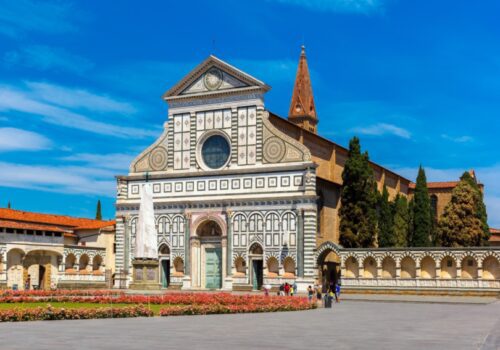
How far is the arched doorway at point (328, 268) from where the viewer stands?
53469 mm

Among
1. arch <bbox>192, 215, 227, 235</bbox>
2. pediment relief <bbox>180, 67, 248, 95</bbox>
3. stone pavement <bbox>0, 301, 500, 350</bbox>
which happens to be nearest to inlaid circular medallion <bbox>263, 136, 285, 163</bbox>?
pediment relief <bbox>180, 67, 248, 95</bbox>

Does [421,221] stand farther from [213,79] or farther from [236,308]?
[236,308]

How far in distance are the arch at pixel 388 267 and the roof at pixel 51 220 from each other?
28.7 m

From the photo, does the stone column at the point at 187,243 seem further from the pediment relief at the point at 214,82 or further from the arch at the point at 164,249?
the pediment relief at the point at 214,82

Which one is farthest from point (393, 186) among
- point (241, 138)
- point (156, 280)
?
point (156, 280)

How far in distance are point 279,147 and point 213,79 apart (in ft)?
26.1

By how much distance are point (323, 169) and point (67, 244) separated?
76.4ft

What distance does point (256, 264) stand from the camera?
55.4 m

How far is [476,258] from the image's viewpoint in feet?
159

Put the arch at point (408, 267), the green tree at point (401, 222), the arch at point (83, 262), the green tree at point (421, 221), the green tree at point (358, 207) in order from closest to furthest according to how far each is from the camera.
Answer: the arch at point (408, 267) → the green tree at point (358, 207) → the green tree at point (421, 221) → the green tree at point (401, 222) → the arch at point (83, 262)

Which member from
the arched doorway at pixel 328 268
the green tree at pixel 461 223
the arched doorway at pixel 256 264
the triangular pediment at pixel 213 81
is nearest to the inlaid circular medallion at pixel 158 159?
the triangular pediment at pixel 213 81

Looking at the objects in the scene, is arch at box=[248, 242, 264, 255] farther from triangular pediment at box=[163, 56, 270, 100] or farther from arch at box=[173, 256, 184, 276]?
triangular pediment at box=[163, 56, 270, 100]

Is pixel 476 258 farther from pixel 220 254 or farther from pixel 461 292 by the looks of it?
pixel 220 254

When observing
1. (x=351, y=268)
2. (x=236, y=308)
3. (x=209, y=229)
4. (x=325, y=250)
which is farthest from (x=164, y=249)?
(x=236, y=308)
